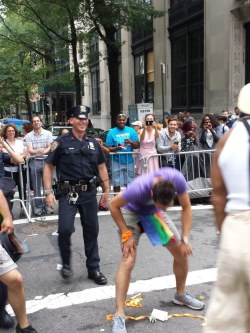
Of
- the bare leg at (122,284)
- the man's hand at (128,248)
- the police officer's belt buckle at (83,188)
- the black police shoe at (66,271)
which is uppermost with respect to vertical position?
the police officer's belt buckle at (83,188)

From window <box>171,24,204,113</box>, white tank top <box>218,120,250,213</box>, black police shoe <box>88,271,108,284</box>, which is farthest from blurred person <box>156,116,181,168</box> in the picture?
window <box>171,24,204,113</box>

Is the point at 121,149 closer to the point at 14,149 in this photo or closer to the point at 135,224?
the point at 14,149

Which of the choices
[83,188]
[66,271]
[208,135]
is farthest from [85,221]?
[208,135]

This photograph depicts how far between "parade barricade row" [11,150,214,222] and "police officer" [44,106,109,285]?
321cm

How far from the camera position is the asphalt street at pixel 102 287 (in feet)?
11.9

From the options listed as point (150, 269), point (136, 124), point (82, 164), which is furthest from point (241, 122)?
point (136, 124)

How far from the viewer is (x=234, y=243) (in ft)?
7.30

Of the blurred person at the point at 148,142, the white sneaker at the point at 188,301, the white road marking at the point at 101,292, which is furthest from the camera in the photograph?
the blurred person at the point at 148,142

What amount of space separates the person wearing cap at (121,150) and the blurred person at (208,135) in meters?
1.41

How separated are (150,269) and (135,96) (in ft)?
77.1

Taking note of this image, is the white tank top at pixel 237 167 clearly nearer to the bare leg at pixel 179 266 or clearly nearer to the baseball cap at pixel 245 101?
the baseball cap at pixel 245 101

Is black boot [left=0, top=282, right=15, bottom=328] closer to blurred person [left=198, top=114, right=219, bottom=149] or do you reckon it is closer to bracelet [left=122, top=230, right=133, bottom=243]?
bracelet [left=122, top=230, right=133, bottom=243]

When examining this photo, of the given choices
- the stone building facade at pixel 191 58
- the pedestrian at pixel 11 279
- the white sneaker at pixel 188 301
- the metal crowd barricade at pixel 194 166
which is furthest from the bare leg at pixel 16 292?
the stone building facade at pixel 191 58

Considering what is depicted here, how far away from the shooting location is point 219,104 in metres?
16.5
